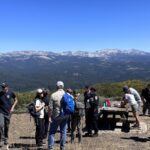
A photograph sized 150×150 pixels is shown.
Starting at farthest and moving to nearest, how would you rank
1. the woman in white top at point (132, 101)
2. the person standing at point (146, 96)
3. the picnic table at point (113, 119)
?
the person standing at point (146, 96) < the picnic table at point (113, 119) < the woman in white top at point (132, 101)

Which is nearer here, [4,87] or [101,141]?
[4,87]

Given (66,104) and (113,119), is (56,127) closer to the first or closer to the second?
(66,104)

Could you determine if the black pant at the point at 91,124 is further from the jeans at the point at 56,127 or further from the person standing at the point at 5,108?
the jeans at the point at 56,127

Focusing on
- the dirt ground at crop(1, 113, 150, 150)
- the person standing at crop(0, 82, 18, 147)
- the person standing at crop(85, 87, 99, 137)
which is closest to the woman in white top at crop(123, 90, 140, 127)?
the dirt ground at crop(1, 113, 150, 150)

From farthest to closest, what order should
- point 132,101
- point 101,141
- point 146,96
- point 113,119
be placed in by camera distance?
1. point 146,96
2. point 113,119
3. point 132,101
4. point 101,141

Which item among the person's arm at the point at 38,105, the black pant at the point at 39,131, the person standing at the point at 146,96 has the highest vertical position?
the person standing at the point at 146,96

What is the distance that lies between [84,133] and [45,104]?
341cm

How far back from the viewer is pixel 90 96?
1556 centimetres

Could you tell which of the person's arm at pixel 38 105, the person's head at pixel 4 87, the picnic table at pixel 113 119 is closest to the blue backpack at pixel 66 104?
the person's arm at pixel 38 105

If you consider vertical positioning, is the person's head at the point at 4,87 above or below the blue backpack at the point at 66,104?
above

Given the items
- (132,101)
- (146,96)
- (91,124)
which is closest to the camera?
(91,124)

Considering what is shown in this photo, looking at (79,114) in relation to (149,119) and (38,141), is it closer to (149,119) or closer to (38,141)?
(38,141)

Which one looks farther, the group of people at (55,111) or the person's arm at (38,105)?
the person's arm at (38,105)

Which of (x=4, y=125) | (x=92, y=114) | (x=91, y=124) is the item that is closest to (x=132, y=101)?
(x=92, y=114)
